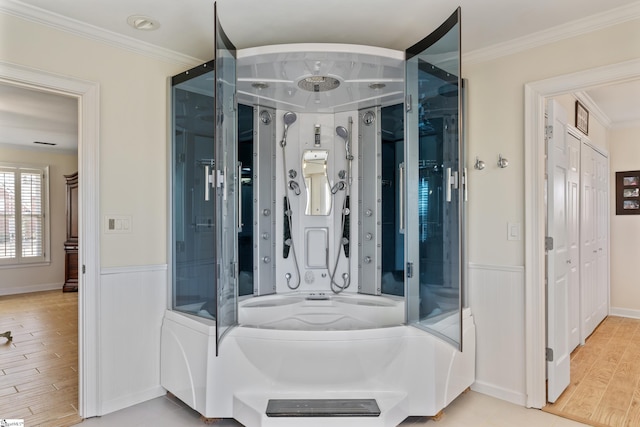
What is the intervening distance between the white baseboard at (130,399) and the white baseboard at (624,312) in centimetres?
516

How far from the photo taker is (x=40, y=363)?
3459mm

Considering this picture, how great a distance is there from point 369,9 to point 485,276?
1.90 metres

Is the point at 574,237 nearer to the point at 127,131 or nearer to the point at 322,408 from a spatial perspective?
the point at 322,408

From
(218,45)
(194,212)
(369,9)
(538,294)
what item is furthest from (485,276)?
(218,45)

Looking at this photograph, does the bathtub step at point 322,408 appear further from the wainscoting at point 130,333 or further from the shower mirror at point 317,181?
the shower mirror at point 317,181

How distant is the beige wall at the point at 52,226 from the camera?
20.9 feet

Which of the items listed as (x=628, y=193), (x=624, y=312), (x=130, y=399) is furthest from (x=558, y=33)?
(x=624, y=312)

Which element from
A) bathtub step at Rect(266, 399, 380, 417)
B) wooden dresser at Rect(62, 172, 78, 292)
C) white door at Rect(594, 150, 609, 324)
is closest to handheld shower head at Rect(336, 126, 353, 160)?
bathtub step at Rect(266, 399, 380, 417)

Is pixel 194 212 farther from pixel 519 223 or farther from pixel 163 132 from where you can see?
pixel 519 223

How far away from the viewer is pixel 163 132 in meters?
2.89

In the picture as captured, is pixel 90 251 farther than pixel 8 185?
No

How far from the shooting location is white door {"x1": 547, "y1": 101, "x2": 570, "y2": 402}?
2703 mm

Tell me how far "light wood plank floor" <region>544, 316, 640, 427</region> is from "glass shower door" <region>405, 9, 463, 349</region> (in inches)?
41.0

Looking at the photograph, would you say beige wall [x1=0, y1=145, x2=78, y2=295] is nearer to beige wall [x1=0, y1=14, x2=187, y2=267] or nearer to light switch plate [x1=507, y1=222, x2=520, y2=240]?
beige wall [x1=0, y1=14, x2=187, y2=267]
